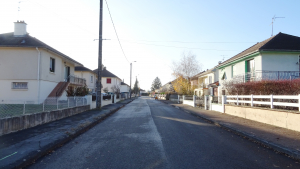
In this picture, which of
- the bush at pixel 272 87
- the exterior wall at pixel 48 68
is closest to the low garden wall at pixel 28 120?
the exterior wall at pixel 48 68

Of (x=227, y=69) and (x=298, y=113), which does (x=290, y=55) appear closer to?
(x=227, y=69)

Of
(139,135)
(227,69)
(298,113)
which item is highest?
(227,69)

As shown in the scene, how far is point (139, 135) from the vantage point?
27.0ft

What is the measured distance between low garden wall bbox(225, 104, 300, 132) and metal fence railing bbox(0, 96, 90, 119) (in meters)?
10.7

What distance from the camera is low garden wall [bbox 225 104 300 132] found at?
329 inches

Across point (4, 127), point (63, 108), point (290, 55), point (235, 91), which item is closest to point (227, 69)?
point (290, 55)

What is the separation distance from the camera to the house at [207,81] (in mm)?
33781

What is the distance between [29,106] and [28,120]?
1.94ft

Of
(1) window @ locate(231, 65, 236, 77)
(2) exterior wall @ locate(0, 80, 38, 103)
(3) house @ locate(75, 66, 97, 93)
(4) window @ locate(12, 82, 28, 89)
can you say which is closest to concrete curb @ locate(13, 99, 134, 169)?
(2) exterior wall @ locate(0, 80, 38, 103)

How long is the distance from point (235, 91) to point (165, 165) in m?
13.3

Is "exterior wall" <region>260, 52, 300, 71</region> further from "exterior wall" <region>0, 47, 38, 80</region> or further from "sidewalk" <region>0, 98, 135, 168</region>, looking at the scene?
"exterior wall" <region>0, 47, 38, 80</region>

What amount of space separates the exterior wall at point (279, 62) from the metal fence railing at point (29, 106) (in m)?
15.9

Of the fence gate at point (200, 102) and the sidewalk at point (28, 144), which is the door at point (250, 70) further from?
the sidewalk at point (28, 144)

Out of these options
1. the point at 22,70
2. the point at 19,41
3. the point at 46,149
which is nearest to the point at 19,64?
the point at 22,70
